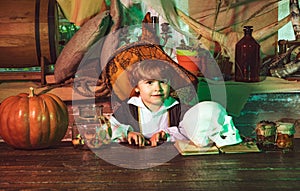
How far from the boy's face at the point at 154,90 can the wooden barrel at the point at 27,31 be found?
0.70 metres

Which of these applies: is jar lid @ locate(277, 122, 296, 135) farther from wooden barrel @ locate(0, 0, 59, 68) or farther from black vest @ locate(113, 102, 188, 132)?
wooden barrel @ locate(0, 0, 59, 68)

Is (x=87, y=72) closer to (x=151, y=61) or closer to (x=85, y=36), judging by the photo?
(x=85, y=36)

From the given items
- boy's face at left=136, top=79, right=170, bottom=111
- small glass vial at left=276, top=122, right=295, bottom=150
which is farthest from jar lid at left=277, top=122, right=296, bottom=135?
boy's face at left=136, top=79, right=170, bottom=111

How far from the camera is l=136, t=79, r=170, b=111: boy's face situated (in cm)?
262

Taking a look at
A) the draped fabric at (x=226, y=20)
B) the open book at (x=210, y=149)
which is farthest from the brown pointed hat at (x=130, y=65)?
the draped fabric at (x=226, y=20)

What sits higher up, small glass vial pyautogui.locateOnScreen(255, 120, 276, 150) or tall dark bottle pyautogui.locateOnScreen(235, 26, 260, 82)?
tall dark bottle pyautogui.locateOnScreen(235, 26, 260, 82)

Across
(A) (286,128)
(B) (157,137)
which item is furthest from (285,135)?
(B) (157,137)

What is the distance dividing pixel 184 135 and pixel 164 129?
0.12m

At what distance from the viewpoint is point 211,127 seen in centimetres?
250

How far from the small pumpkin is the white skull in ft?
2.10

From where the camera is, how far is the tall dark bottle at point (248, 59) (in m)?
3.12

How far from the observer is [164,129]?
2723 millimetres

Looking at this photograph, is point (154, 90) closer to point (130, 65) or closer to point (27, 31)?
point (130, 65)

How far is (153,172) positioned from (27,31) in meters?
1.30
